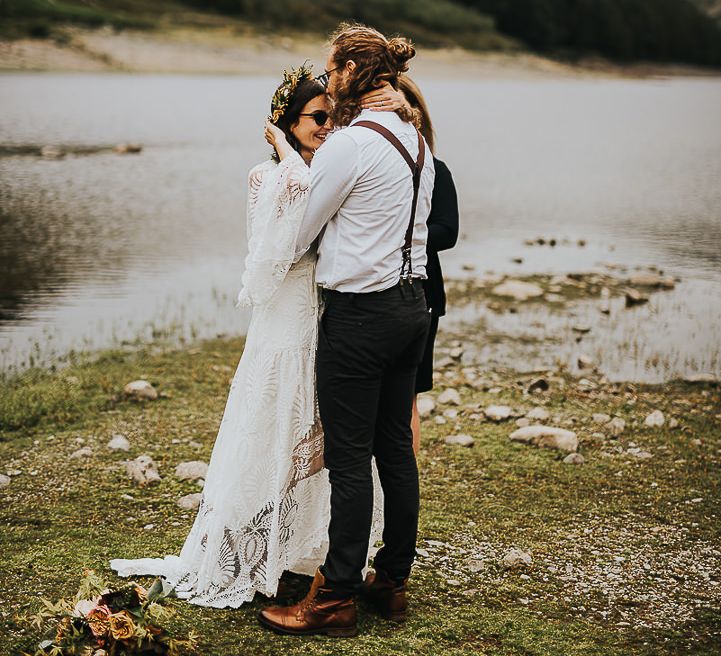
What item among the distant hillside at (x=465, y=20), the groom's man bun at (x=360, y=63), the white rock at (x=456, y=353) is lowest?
the white rock at (x=456, y=353)

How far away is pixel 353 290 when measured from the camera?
13.5 feet

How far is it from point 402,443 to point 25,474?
Result: 10.1ft

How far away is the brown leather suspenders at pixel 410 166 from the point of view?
4.02 metres

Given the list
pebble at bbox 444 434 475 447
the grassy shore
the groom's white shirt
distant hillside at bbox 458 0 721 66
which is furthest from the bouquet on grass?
distant hillside at bbox 458 0 721 66

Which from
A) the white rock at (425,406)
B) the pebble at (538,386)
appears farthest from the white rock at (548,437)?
the pebble at (538,386)

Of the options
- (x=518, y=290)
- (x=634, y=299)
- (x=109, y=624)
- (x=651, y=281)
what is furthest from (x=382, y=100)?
(x=651, y=281)

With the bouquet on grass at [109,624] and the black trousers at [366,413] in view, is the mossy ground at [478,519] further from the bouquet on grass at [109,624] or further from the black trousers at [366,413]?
the black trousers at [366,413]

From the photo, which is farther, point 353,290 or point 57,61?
point 57,61

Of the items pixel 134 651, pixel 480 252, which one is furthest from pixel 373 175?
pixel 480 252

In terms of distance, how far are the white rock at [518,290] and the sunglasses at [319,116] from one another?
874 centimetres

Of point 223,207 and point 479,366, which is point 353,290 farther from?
point 223,207

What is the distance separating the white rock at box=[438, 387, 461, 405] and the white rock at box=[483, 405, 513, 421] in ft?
1.14

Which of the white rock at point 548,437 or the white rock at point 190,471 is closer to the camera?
the white rock at point 190,471

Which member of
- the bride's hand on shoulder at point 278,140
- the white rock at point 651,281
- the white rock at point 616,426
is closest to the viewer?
the bride's hand on shoulder at point 278,140
